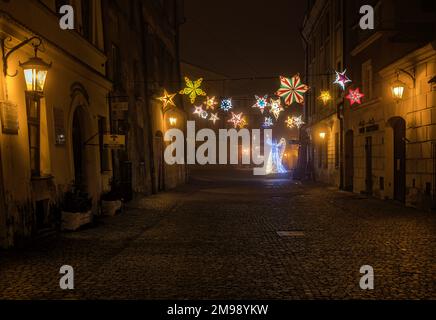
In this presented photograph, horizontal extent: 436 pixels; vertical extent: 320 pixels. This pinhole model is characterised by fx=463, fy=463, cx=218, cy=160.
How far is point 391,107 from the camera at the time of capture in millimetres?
16875

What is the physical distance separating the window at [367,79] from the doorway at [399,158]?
3031 mm

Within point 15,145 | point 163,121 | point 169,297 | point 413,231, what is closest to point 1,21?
point 15,145

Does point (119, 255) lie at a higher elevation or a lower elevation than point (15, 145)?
lower

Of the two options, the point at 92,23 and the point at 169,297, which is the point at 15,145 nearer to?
the point at 169,297

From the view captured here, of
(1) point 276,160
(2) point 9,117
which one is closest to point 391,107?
(2) point 9,117

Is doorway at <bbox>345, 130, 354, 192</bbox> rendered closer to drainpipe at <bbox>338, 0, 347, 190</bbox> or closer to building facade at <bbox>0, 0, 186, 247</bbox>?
drainpipe at <bbox>338, 0, 347, 190</bbox>

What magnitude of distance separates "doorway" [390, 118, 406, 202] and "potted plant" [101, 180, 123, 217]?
9.92 meters

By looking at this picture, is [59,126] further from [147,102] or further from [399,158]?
[399,158]

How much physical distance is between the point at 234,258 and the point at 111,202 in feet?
23.0

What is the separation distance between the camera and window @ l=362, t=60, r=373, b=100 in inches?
780

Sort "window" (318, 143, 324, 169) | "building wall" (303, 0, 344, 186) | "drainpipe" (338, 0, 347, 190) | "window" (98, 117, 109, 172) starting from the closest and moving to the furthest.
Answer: "window" (98, 117, 109, 172) → "drainpipe" (338, 0, 347, 190) → "building wall" (303, 0, 344, 186) → "window" (318, 143, 324, 169)

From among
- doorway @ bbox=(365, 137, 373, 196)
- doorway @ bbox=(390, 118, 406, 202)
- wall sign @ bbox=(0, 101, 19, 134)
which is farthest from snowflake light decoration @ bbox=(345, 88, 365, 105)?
wall sign @ bbox=(0, 101, 19, 134)
